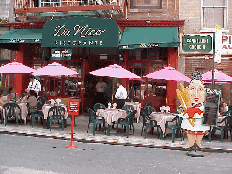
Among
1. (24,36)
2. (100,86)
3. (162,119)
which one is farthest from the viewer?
(100,86)

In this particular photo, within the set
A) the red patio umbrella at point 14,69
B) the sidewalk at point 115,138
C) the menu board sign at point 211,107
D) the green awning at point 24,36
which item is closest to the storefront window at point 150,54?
the green awning at point 24,36

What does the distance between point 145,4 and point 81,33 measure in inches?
157

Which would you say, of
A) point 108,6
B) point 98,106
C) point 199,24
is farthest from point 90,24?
point 199,24

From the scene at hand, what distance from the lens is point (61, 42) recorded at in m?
14.7

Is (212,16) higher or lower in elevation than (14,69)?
higher

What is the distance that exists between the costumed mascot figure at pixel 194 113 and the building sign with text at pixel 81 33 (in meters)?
6.86

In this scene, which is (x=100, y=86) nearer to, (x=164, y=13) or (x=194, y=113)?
(x=164, y=13)

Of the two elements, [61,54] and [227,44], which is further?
[61,54]

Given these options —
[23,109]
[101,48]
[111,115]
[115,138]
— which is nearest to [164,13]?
[101,48]

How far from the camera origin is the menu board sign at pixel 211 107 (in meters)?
7.75

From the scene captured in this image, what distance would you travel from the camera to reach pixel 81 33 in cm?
1455

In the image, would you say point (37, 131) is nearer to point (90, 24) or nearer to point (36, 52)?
point (90, 24)

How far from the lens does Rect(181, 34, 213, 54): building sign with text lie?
49.3 feet

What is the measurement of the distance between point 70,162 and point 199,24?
11.5 meters
